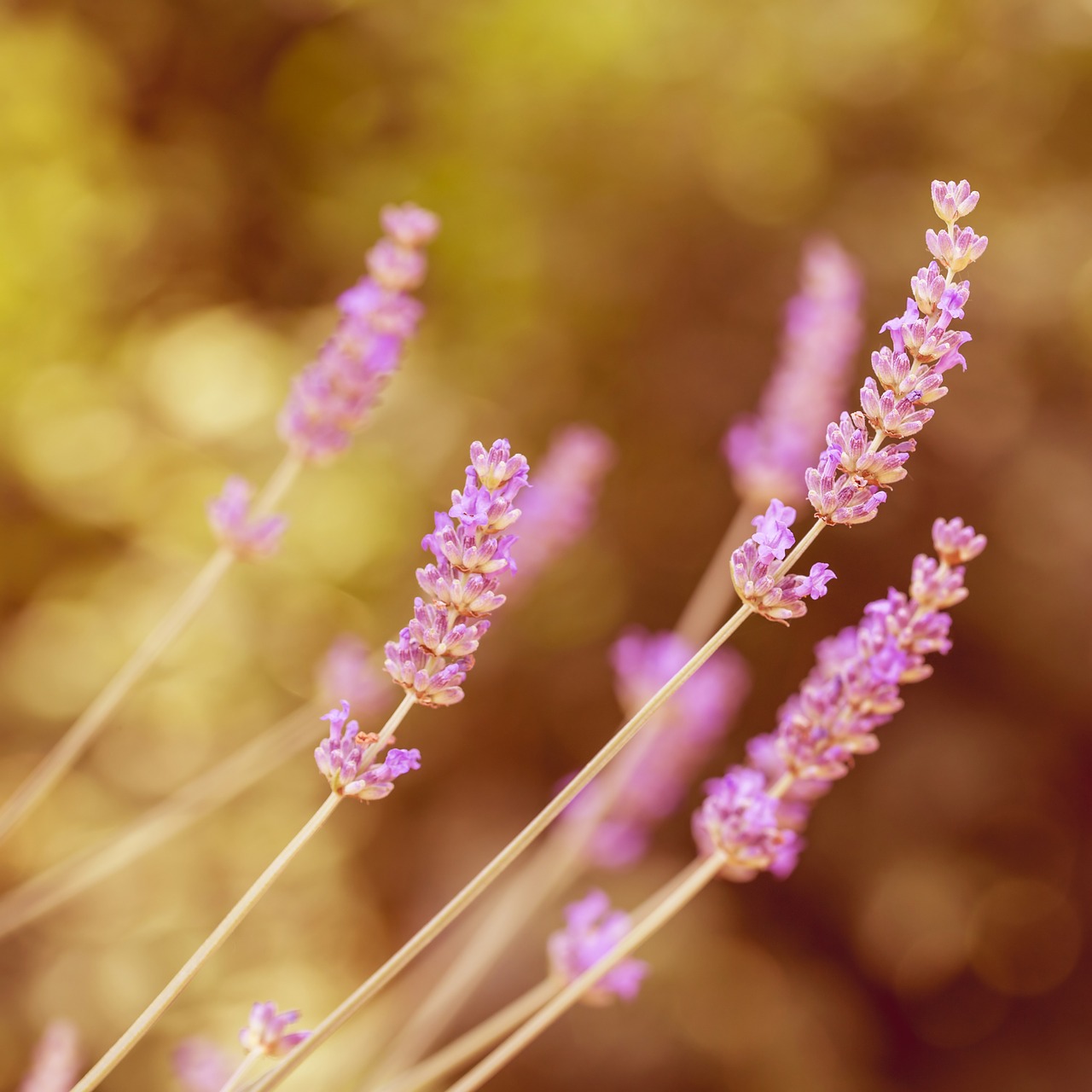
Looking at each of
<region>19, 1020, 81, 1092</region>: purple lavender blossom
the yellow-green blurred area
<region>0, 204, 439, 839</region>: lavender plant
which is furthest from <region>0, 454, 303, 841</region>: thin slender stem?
the yellow-green blurred area

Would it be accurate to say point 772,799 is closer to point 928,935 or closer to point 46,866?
point 928,935

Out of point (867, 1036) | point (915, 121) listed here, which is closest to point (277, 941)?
point (867, 1036)

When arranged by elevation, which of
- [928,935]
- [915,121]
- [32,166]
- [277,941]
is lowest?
[928,935]

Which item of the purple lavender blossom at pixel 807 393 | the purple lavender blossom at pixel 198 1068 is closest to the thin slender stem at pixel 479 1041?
the purple lavender blossom at pixel 198 1068

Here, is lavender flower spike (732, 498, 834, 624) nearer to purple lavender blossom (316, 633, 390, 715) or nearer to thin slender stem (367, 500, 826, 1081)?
thin slender stem (367, 500, 826, 1081)

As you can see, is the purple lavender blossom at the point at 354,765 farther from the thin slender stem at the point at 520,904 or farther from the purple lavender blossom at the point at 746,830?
the thin slender stem at the point at 520,904
